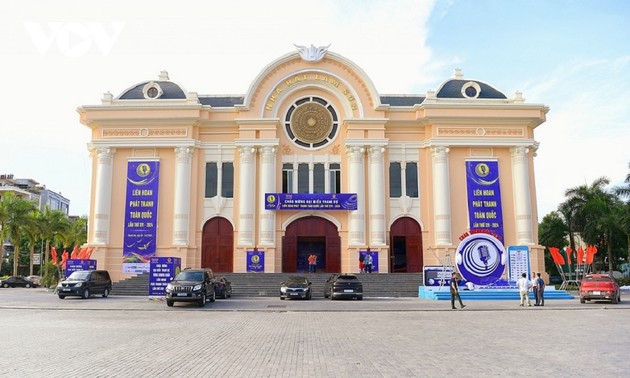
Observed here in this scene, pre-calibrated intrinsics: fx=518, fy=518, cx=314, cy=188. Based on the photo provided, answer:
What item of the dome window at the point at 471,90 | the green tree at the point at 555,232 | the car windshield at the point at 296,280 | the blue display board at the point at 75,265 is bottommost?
the car windshield at the point at 296,280

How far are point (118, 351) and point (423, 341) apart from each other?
20.9 feet

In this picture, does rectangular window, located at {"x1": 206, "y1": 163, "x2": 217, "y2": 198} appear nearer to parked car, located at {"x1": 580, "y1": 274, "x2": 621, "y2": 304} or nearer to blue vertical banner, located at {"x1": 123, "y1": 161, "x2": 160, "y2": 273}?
blue vertical banner, located at {"x1": 123, "y1": 161, "x2": 160, "y2": 273}

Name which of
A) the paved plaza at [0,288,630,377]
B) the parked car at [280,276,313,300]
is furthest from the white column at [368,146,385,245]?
the paved plaza at [0,288,630,377]

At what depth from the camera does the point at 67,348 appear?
10359 mm

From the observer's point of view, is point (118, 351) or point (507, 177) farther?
point (507, 177)

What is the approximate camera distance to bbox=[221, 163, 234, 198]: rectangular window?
3650cm

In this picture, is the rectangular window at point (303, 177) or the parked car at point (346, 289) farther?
the rectangular window at point (303, 177)

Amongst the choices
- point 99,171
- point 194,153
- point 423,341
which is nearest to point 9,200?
→ point 99,171

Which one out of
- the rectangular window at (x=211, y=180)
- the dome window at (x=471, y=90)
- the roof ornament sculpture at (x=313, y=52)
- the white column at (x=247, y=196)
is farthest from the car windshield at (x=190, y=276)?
the dome window at (x=471, y=90)

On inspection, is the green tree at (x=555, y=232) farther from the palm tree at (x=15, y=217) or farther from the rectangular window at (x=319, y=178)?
the palm tree at (x=15, y=217)

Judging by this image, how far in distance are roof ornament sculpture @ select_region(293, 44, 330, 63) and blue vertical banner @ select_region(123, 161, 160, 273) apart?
12.8 meters

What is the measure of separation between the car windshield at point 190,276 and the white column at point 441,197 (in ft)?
59.2

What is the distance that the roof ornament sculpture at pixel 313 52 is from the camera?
36844mm

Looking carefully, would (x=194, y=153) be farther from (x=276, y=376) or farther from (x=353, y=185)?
(x=276, y=376)
